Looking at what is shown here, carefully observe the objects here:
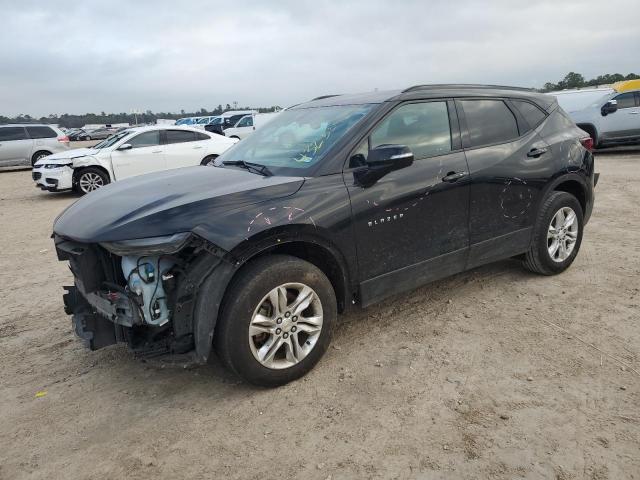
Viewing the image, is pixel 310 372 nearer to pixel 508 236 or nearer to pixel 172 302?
pixel 172 302

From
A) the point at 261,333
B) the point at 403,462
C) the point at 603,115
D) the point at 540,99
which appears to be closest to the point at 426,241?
the point at 261,333

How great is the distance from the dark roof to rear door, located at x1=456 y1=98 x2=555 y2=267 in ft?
0.27

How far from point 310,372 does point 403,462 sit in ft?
3.29

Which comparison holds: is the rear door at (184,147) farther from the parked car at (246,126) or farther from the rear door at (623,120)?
the rear door at (623,120)

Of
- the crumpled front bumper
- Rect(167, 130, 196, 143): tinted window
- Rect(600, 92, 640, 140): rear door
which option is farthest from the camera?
Rect(600, 92, 640, 140): rear door

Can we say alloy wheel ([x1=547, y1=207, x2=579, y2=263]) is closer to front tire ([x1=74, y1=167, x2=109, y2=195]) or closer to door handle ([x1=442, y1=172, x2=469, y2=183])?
door handle ([x1=442, y1=172, x2=469, y2=183])

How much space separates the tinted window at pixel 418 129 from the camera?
3576 millimetres

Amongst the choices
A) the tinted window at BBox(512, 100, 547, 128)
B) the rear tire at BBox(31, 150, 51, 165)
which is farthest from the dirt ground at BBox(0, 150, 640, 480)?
the rear tire at BBox(31, 150, 51, 165)

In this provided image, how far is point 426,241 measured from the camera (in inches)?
145

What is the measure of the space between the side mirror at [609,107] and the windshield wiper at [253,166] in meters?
13.8

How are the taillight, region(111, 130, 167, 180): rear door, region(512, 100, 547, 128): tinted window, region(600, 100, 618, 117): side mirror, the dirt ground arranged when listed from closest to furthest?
the dirt ground
region(512, 100, 547, 128): tinted window
the taillight
region(111, 130, 167, 180): rear door
region(600, 100, 618, 117): side mirror

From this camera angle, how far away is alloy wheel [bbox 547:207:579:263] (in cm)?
463

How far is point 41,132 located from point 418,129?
18402mm

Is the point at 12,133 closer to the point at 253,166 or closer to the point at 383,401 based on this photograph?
the point at 253,166
